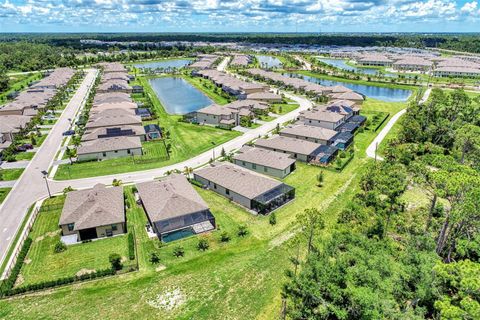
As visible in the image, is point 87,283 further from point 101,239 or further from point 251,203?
point 251,203

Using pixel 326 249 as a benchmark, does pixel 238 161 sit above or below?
below

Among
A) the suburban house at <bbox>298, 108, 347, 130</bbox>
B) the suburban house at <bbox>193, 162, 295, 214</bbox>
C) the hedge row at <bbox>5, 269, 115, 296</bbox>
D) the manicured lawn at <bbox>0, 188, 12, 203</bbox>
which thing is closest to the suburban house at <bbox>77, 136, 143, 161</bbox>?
the manicured lawn at <bbox>0, 188, 12, 203</bbox>

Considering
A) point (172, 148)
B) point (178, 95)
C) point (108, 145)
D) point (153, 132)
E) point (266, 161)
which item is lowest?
point (178, 95)

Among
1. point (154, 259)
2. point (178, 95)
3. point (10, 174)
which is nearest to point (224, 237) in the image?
point (154, 259)

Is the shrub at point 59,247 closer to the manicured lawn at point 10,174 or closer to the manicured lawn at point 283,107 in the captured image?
the manicured lawn at point 10,174

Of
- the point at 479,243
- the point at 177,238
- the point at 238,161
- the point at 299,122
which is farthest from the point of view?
the point at 299,122

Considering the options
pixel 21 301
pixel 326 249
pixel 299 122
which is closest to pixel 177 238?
pixel 21 301

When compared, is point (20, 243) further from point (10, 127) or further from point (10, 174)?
point (10, 127)
